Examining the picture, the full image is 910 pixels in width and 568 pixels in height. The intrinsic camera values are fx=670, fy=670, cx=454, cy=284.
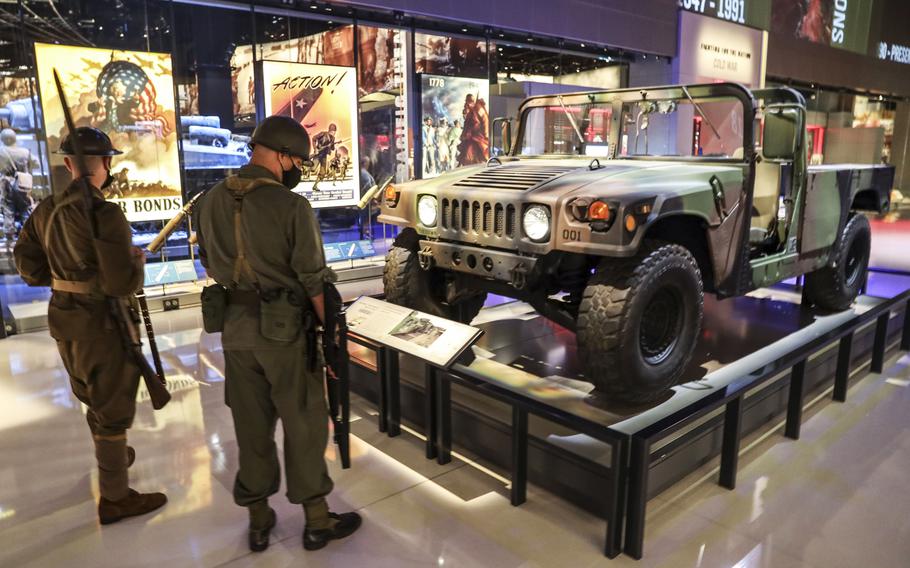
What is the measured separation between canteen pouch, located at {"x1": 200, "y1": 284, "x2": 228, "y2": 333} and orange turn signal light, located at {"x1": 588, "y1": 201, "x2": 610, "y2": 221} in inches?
61.5

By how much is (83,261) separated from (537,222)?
1.92m

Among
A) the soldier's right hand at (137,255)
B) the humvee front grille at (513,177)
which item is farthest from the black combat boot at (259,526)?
the humvee front grille at (513,177)

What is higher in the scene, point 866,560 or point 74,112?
point 74,112

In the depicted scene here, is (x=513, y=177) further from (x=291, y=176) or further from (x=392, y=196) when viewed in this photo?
(x=291, y=176)

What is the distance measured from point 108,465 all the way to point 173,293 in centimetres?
380

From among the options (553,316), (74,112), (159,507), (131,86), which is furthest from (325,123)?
(159,507)

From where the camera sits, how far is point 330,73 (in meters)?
7.49

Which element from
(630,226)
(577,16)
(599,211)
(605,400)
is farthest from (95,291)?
(577,16)

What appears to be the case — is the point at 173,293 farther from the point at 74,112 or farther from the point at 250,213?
the point at 250,213

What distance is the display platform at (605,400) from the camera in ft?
8.78

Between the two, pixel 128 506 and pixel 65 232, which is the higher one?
pixel 65 232

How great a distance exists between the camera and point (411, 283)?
13.0 feet

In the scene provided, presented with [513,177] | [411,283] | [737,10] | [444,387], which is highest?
[737,10]

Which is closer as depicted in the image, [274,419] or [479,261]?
[274,419]
